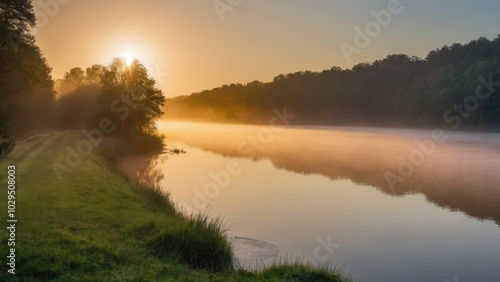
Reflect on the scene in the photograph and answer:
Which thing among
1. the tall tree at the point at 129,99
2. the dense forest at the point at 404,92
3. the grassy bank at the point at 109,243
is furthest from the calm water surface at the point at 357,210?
the dense forest at the point at 404,92

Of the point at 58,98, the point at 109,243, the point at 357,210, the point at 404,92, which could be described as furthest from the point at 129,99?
the point at 404,92

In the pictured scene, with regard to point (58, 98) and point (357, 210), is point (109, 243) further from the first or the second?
point (58, 98)

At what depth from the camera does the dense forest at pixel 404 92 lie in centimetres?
10062

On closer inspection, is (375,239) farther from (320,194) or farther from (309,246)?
(320,194)

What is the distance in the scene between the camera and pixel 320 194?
27469 millimetres

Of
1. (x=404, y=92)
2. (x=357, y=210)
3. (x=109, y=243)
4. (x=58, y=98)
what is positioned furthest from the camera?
(x=404, y=92)

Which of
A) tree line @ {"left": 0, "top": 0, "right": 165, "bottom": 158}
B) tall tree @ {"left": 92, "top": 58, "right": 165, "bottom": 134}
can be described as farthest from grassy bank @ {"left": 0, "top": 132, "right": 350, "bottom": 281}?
tall tree @ {"left": 92, "top": 58, "right": 165, "bottom": 134}

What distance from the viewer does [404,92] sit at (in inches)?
5172

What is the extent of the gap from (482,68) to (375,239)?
95.0 meters

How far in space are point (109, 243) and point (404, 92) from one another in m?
132

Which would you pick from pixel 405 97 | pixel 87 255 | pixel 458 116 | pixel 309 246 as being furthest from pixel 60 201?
pixel 405 97

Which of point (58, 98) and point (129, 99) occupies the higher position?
point (58, 98)

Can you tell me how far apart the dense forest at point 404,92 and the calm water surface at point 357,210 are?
210ft

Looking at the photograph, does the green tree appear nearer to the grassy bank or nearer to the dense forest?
the grassy bank
